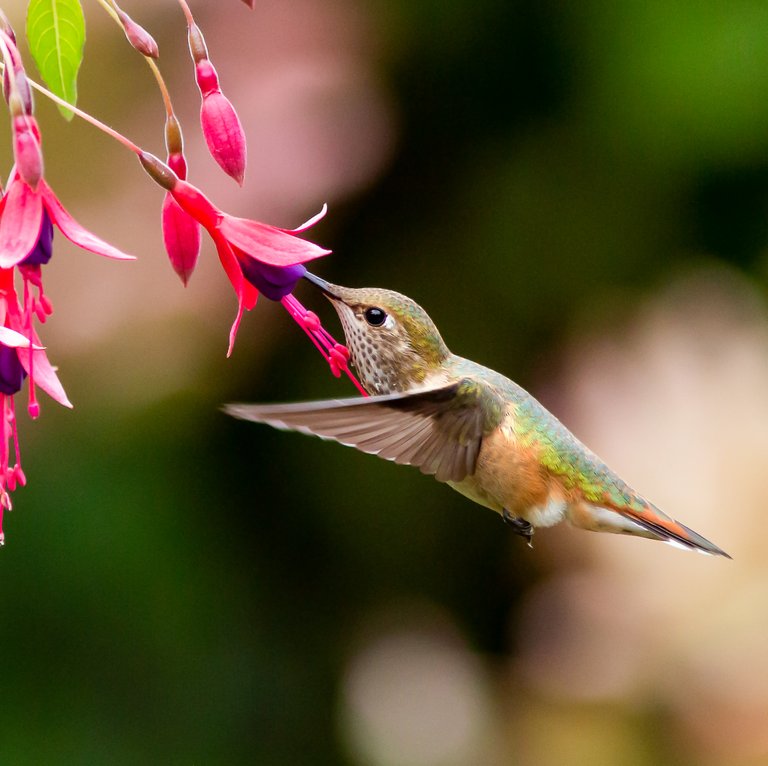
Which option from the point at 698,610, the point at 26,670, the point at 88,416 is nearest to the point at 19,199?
the point at 88,416

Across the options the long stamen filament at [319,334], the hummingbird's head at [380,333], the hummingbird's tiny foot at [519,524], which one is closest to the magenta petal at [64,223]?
the long stamen filament at [319,334]

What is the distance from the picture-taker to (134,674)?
2463mm

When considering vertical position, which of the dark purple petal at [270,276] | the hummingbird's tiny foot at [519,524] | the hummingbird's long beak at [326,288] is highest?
the hummingbird's long beak at [326,288]

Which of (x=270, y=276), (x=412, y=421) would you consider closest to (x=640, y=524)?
(x=412, y=421)

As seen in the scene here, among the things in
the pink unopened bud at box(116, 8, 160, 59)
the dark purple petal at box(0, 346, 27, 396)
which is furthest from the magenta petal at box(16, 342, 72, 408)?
the pink unopened bud at box(116, 8, 160, 59)

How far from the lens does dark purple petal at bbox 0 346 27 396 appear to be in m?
0.81

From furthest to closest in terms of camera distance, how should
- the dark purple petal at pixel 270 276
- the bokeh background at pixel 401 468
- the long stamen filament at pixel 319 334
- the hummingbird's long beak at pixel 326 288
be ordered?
the bokeh background at pixel 401 468, the hummingbird's long beak at pixel 326 288, the long stamen filament at pixel 319 334, the dark purple petal at pixel 270 276

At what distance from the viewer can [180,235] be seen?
914 millimetres

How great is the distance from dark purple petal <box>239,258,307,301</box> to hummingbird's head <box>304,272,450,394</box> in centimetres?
27

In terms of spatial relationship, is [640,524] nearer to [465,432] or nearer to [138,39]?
[465,432]

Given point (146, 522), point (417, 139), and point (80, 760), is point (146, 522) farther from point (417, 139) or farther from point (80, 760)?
point (417, 139)

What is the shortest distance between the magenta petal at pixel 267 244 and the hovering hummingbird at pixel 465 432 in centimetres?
13

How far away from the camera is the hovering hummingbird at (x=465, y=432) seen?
1.04m

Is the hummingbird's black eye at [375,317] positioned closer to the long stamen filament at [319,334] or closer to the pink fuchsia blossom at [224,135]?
the long stamen filament at [319,334]
